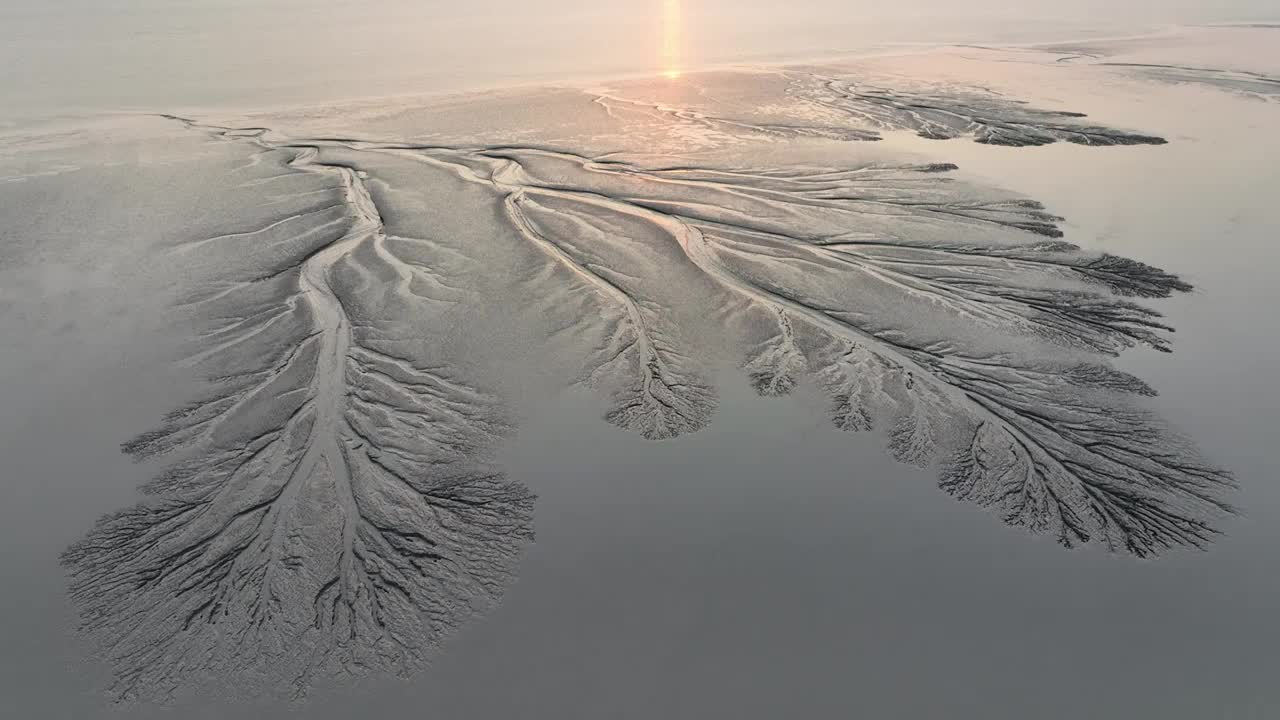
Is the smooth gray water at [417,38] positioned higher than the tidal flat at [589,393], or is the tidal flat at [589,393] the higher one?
the smooth gray water at [417,38]

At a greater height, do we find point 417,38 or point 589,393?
point 417,38

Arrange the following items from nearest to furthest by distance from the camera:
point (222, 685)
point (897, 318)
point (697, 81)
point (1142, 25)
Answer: point (222, 685) < point (897, 318) < point (697, 81) < point (1142, 25)

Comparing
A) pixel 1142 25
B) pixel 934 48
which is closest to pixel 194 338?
pixel 934 48

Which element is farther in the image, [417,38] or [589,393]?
[417,38]

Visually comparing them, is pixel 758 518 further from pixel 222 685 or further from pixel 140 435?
pixel 140 435

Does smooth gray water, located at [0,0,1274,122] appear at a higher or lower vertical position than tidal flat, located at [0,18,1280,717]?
higher

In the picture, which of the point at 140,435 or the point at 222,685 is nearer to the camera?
the point at 222,685

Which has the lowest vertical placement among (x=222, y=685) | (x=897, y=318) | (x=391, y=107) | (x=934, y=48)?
(x=222, y=685)

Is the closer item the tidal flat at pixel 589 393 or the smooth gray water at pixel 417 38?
the tidal flat at pixel 589 393

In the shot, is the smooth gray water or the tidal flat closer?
the tidal flat

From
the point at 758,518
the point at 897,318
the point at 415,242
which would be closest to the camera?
the point at 758,518

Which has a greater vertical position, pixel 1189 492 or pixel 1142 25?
pixel 1142 25
